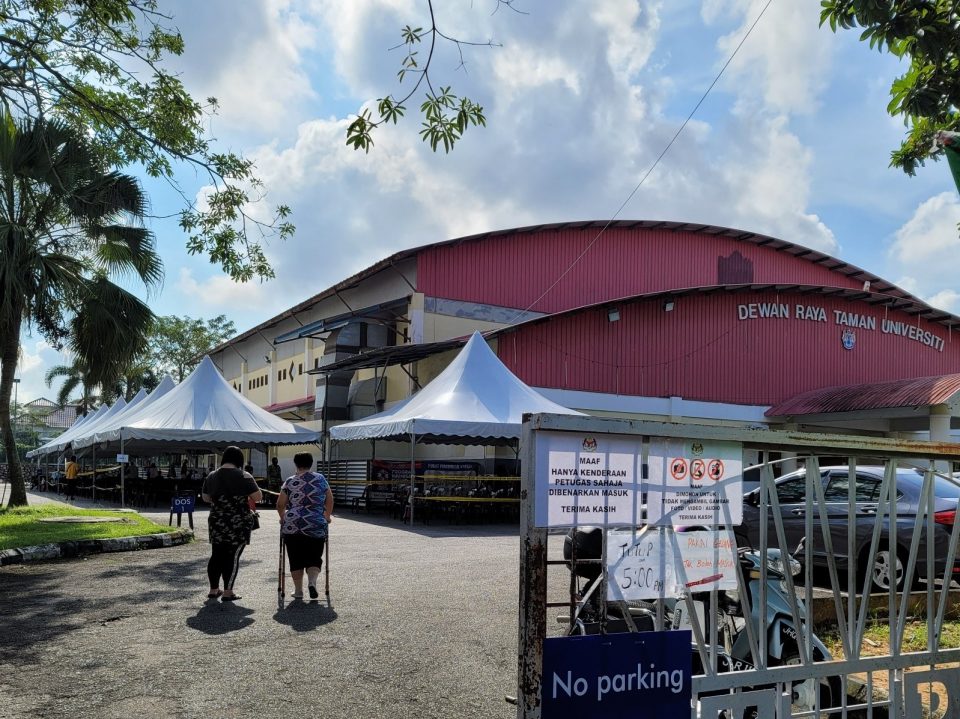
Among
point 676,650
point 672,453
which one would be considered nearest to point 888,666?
point 676,650

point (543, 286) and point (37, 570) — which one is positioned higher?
point (543, 286)

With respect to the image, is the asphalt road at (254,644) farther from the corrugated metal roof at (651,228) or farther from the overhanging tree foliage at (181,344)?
the overhanging tree foliage at (181,344)

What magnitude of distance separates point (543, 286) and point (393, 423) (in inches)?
524

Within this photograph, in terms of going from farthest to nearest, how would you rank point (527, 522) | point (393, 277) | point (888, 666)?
point (393, 277), point (888, 666), point (527, 522)

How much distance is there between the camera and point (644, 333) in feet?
90.5

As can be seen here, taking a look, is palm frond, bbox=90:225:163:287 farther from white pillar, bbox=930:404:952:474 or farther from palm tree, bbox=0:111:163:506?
white pillar, bbox=930:404:952:474

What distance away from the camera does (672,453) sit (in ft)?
11.4

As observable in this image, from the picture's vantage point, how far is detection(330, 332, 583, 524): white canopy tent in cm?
1761

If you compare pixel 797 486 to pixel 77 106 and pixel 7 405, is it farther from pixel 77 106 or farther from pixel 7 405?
pixel 7 405

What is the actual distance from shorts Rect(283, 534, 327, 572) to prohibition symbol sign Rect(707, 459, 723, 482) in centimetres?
595

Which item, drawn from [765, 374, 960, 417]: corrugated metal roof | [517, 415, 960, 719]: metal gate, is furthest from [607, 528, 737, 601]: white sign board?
[765, 374, 960, 417]: corrugated metal roof

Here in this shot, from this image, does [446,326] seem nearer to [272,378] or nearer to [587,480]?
[272,378]

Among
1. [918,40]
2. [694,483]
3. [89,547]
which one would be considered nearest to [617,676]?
[694,483]

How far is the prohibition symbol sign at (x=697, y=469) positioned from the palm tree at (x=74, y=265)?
14628mm
